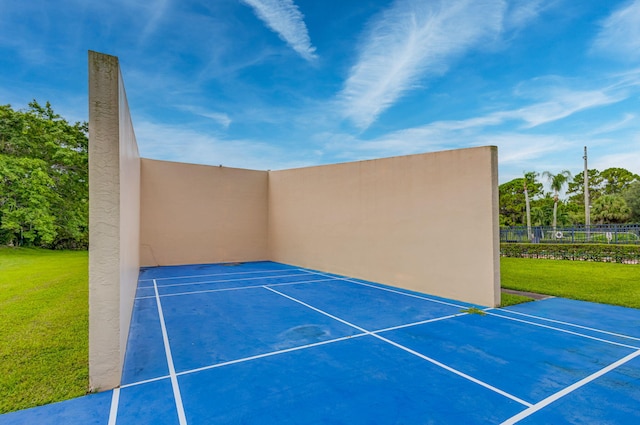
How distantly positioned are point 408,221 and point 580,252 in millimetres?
11800

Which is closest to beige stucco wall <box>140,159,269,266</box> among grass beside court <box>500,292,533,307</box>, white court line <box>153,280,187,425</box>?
white court line <box>153,280,187,425</box>

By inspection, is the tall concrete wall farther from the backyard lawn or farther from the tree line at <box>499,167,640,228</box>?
the tree line at <box>499,167,640,228</box>

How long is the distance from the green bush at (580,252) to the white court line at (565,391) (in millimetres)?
12706

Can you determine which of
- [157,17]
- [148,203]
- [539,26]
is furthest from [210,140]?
[539,26]

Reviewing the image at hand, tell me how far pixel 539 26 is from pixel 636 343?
30.6 feet

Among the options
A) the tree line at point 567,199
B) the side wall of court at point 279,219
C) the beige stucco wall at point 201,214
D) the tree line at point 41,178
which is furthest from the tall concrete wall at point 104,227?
the tree line at point 567,199

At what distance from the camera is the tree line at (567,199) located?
31922 mm

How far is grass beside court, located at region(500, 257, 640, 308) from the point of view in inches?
298

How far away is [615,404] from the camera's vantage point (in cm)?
297

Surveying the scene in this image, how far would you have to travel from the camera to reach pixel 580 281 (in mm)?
9469

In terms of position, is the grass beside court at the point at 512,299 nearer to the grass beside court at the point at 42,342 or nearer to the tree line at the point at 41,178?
the grass beside court at the point at 42,342

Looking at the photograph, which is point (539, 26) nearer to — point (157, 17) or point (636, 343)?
point (636, 343)

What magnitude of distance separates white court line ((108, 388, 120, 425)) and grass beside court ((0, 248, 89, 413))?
0.31m

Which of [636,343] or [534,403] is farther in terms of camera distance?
[636,343]
